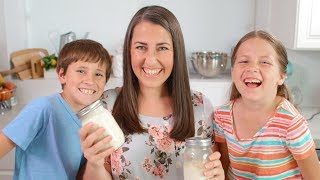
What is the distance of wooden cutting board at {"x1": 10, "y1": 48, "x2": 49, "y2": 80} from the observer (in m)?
2.43

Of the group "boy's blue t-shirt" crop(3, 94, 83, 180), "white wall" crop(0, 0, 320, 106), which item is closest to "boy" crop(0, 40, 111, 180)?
"boy's blue t-shirt" crop(3, 94, 83, 180)

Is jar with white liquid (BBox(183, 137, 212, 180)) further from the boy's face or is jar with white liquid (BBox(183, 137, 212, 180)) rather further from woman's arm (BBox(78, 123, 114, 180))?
the boy's face

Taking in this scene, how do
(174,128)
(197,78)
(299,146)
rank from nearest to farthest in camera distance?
(299,146) → (174,128) → (197,78)

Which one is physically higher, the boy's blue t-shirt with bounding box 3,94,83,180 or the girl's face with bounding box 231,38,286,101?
the girl's face with bounding box 231,38,286,101

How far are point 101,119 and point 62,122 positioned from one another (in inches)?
10.3

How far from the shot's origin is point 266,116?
3.34 ft

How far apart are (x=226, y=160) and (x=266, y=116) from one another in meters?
0.20

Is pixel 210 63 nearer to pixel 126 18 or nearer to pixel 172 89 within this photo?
pixel 126 18

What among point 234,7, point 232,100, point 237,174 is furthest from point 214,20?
point 237,174

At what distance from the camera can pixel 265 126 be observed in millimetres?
984

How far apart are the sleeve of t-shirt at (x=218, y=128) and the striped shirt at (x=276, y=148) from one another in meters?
0.06

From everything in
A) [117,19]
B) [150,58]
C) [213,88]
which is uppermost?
[117,19]

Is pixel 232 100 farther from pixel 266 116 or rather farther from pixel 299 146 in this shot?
pixel 299 146

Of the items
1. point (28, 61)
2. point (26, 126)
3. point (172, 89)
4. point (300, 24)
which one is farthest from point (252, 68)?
point (28, 61)
